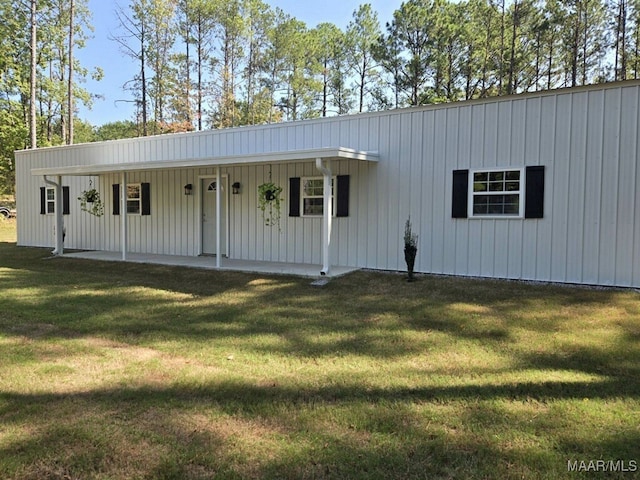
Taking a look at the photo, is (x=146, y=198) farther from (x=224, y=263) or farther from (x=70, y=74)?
(x=70, y=74)

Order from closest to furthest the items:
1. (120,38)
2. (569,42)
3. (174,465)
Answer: (174,465) < (569,42) < (120,38)

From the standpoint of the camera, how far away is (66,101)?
2388 centimetres

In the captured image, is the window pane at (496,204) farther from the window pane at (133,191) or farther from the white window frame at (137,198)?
the window pane at (133,191)

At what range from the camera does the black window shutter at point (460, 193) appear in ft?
25.5

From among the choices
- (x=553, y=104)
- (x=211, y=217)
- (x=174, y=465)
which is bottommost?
(x=174, y=465)

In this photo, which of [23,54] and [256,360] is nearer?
[256,360]

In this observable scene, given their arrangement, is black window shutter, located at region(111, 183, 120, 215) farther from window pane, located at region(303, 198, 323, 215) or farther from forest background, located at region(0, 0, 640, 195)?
forest background, located at region(0, 0, 640, 195)

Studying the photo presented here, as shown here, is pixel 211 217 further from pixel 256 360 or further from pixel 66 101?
pixel 66 101

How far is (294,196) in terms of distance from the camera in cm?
951

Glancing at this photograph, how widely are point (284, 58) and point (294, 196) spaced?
17776mm

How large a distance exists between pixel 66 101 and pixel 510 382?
2663 centimetres

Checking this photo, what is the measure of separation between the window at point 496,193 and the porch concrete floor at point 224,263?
2.57 meters

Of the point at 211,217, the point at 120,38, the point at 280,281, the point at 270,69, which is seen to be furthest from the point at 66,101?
the point at 280,281

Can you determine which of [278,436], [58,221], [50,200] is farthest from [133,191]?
[278,436]
